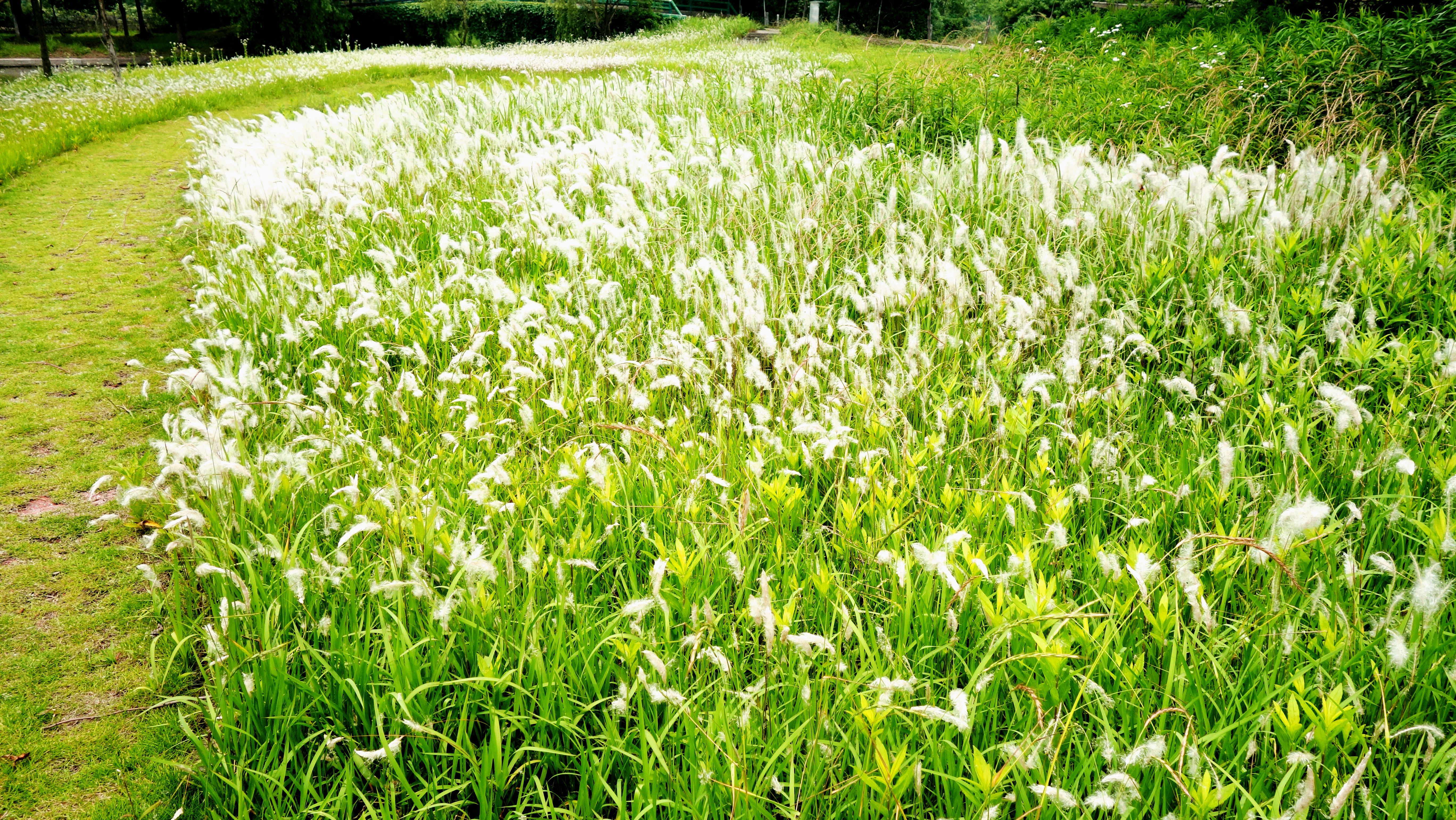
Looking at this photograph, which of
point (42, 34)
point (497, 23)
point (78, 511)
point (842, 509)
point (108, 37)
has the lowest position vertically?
point (78, 511)

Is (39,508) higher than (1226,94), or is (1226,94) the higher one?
(1226,94)

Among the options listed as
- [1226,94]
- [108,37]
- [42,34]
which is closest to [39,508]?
[1226,94]

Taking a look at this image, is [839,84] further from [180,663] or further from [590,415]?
[180,663]

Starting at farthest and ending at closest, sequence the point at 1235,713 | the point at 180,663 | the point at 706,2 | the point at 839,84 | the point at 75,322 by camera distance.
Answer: the point at 706,2, the point at 839,84, the point at 75,322, the point at 180,663, the point at 1235,713

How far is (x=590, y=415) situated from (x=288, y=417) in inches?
49.7

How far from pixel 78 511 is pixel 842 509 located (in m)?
2.95

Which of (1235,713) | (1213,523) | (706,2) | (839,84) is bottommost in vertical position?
(1235,713)

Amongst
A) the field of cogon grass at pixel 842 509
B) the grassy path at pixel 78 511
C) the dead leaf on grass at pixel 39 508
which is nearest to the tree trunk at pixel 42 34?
the grassy path at pixel 78 511

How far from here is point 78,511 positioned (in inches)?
119

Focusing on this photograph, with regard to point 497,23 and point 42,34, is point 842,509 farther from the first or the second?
point 497,23

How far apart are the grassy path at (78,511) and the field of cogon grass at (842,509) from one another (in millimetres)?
143

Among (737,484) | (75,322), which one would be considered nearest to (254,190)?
(75,322)

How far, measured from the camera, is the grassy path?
1.98 metres

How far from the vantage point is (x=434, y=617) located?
2.01m
